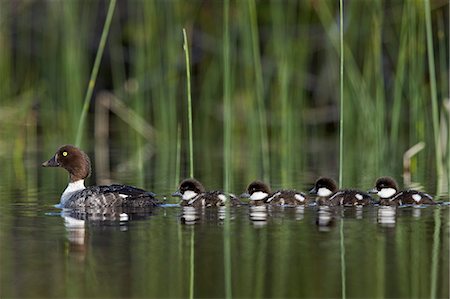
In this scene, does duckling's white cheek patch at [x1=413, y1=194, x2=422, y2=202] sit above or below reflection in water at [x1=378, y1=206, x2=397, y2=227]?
above

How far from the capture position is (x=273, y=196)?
8016 millimetres

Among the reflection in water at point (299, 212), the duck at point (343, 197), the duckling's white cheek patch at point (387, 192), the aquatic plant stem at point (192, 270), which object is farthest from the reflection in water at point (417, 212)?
the aquatic plant stem at point (192, 270)

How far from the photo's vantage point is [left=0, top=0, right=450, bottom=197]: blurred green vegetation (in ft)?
34.2

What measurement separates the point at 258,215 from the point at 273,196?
1.96ft

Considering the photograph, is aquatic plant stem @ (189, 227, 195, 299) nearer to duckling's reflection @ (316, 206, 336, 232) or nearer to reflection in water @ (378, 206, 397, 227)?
duckling's reflection @ (316, 206, 336, 232)

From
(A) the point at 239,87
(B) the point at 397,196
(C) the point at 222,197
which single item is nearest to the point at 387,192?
(B) the point at 397,196

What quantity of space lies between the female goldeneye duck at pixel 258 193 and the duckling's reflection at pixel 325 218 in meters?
0.44

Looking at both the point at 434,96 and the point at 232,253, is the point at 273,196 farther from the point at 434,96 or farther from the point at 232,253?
the point at 232,253

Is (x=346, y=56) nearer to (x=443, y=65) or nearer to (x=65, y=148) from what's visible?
(x=443, y=65)

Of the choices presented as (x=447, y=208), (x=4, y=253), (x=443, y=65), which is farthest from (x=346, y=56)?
(x=4, y=253)

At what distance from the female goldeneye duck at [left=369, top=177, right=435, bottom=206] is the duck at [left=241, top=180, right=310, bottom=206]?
569mm

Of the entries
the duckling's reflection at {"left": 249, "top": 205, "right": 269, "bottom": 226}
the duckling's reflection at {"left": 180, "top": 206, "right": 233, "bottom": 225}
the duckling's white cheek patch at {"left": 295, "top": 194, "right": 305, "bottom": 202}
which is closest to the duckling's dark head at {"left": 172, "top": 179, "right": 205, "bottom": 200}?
the duckling's reflection at {"left": 180, "top": 206, "right": 233, "bottom": 225}

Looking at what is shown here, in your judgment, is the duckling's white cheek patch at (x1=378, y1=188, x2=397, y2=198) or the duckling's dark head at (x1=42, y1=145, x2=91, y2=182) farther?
the duckling's dark head at (x1=42, y1=145, x2=91, y2=182)

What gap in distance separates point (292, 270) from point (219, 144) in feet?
28.8
